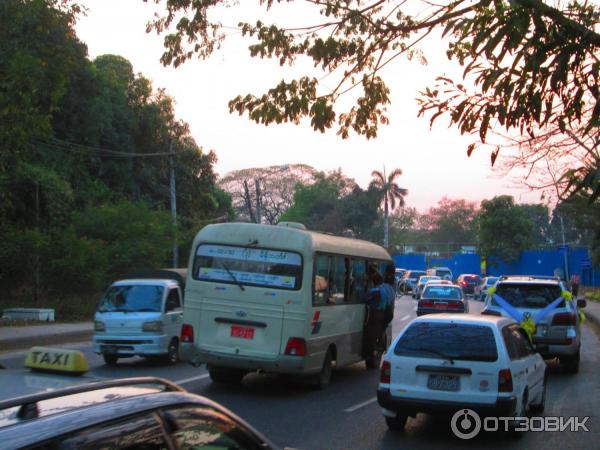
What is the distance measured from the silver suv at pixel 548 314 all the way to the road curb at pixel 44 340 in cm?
1231

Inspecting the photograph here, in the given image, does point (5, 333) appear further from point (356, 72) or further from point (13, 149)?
point (356, 72)

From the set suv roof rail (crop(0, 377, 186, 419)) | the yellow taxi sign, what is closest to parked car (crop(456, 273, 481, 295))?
the yellow taxi sign

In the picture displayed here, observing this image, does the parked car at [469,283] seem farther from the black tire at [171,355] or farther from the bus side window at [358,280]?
the black tire at [171,355]

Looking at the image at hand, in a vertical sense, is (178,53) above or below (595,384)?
above

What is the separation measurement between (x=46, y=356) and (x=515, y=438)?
22.1ft

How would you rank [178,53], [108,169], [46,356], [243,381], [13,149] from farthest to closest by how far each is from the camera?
[108,169]
[13,149]
[243,381]
[178,53]
[46,356]

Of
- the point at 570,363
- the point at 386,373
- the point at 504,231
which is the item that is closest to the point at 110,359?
the point at 386,373

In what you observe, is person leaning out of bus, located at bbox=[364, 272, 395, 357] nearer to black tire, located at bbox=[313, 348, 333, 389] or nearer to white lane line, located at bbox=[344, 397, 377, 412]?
black tire, located at bbox=[313, 348, 333, 389]

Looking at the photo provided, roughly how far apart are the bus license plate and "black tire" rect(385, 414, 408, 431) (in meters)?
Answer: 3.35

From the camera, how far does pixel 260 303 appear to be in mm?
12445

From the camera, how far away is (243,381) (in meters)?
13.9

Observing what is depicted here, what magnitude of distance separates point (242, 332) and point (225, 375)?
1245mm

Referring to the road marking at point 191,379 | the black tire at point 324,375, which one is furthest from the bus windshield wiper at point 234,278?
the road marking at point 191,379

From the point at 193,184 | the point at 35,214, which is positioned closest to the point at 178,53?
the point at 35,214
